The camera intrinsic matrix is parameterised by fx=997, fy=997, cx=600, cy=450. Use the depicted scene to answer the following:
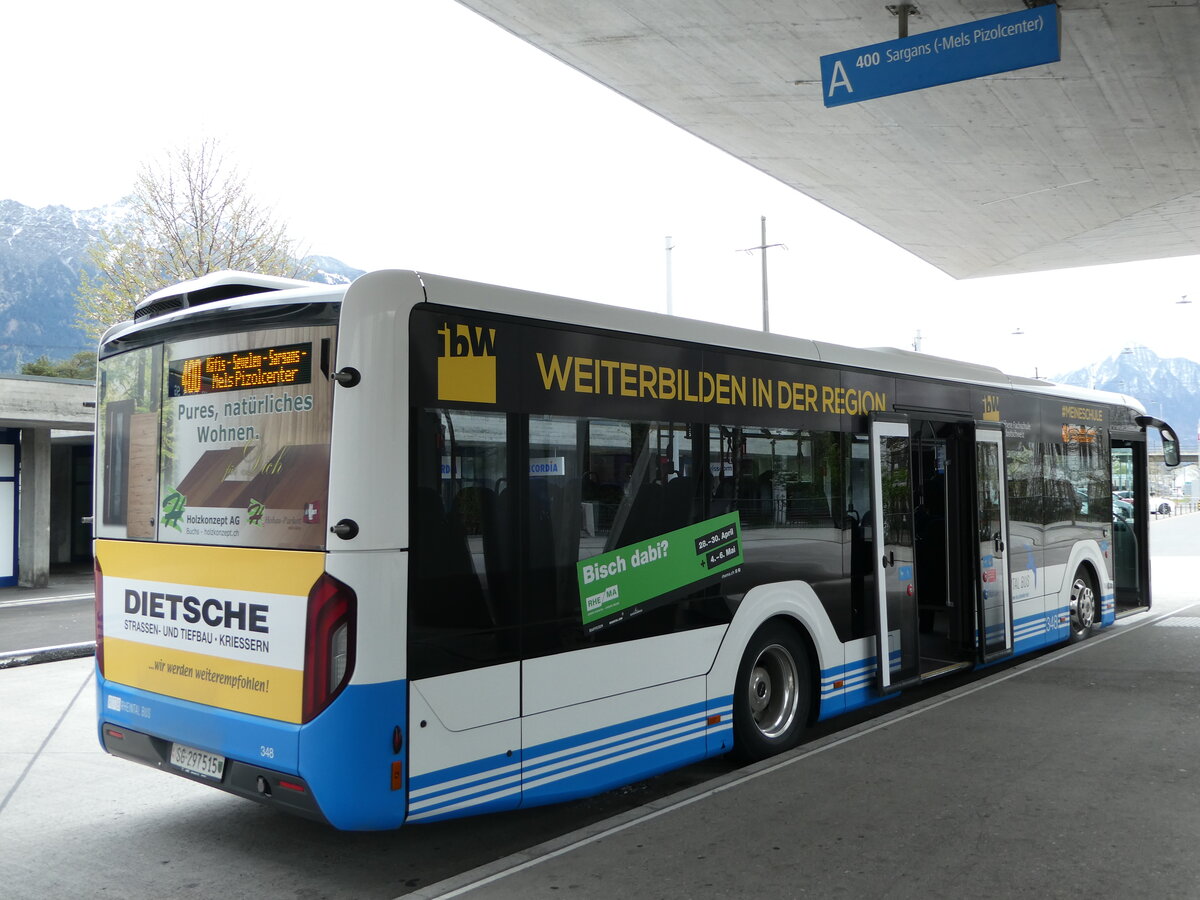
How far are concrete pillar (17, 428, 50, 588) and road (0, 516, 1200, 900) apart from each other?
47.5 feet

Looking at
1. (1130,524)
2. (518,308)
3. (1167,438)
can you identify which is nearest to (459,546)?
(518,308)

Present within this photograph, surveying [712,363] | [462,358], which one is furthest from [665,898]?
[712,363]

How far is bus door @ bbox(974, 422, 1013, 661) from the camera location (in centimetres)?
891

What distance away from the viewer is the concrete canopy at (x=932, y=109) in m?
9.45

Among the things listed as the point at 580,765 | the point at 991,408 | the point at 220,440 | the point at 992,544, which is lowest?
the point at 580,765

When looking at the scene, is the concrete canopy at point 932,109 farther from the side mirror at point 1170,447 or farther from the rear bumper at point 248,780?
the rear bumper at point 248,780

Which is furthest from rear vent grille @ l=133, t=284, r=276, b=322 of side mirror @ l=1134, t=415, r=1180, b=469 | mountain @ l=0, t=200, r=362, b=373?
mountain @ l=0, t=200, r=362, b=373

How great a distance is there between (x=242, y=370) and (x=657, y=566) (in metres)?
2.46

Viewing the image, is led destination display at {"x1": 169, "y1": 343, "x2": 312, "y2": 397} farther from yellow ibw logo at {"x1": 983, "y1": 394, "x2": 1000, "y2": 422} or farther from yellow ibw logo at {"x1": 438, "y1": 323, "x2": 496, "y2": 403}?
yellow ibw logo at {"x1": 983, "y1": 394, "x2": 1000, "y2": 422}

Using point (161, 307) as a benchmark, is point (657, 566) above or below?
below

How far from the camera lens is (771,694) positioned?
22.2 feet

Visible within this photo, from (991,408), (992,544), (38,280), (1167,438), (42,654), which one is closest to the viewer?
(992,544)

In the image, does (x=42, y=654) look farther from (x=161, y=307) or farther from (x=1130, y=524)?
(x=1130, y=524)

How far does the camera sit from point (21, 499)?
66.2ft
